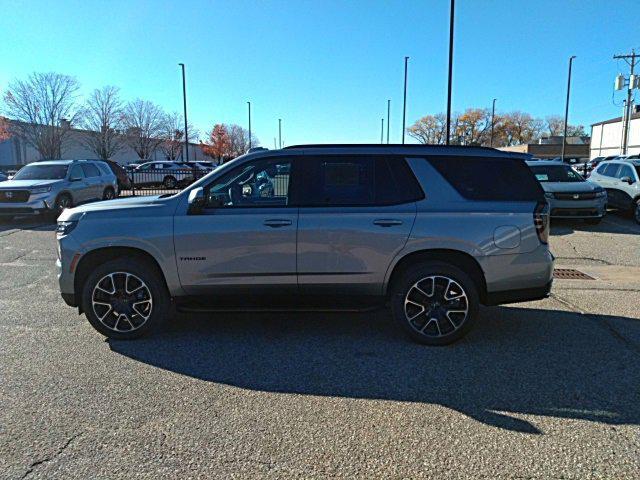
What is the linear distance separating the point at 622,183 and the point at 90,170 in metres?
16.4

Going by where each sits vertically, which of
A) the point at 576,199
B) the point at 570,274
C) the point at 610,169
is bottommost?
the point at 570,274

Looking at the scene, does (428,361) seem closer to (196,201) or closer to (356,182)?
(356,182)

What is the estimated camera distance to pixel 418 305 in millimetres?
4312

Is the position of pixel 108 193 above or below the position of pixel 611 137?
below

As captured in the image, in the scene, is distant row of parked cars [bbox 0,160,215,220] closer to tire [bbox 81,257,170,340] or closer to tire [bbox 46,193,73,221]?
tire [bbox 46,193,73,221]

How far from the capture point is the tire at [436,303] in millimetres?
4262

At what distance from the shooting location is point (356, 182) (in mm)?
4387

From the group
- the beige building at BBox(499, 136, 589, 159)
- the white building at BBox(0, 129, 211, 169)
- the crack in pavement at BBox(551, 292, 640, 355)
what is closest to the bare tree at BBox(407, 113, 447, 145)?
the beige building at BBox(499, 136, 589, 159)

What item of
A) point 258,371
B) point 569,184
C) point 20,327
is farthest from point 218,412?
point 569,184

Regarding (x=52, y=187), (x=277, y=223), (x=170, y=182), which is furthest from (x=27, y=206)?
(x=170, y=182)

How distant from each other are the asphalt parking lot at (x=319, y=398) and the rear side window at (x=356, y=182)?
137 centimetres

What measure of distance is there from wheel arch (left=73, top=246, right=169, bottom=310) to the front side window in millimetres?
866

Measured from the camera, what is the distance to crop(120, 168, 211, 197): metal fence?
78.6ft

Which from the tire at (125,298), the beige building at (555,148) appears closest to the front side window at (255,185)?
the tire at (125,298)
